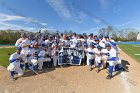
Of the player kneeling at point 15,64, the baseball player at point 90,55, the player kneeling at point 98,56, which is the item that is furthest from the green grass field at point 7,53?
the baseball player at point 90,55

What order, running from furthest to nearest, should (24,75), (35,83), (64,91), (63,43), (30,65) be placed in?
(63,43) → (30,65) → (24,75) → (35,83) → (64,91)

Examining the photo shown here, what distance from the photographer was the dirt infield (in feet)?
24.3

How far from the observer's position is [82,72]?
10102 mm

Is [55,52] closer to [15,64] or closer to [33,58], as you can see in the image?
[33,58]

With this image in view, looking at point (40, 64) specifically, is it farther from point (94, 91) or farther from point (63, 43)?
point (94, 91)

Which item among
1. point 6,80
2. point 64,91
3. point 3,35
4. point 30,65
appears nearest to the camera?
point 64,91

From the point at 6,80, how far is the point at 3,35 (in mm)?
41073

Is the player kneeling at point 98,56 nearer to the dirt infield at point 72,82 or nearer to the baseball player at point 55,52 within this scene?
the dirt infield at point 72,82

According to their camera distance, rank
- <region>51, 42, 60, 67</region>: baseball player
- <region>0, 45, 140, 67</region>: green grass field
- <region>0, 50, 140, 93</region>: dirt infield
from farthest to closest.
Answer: <region>0, 45, 140, 67</region>: green grass field
<region>51, 42, 60, 67</region>: baseball player
<region>0, 50, 140, 93</region>: dirt infield

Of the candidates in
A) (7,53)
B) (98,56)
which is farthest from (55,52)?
(7,53)

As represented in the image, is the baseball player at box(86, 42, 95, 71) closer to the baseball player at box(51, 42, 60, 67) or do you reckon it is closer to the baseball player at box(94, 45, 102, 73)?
the baseball player at box(94, 45, 102, 73)

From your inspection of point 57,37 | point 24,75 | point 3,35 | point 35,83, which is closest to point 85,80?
point 35,83

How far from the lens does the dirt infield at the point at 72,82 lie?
7.41 m

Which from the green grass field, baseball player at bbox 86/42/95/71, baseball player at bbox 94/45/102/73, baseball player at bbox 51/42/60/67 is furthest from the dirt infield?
the green grass field
